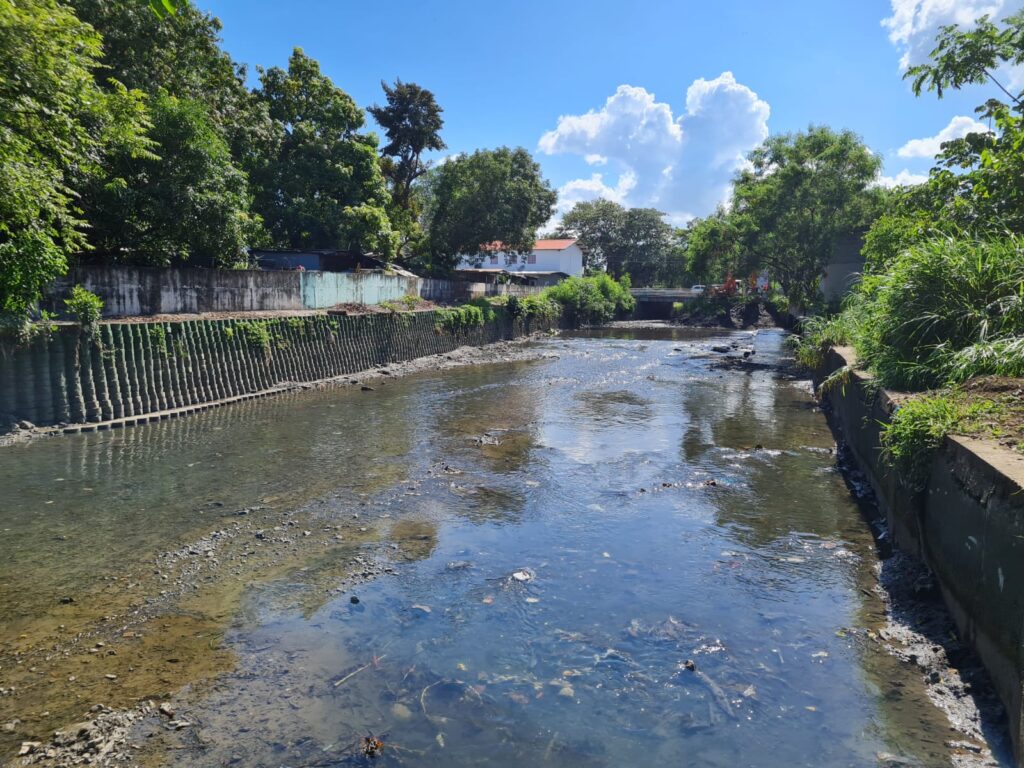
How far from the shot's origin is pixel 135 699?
18.4 ft

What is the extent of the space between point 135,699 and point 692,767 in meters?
4.70

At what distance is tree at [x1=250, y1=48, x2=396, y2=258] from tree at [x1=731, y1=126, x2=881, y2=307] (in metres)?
23.4

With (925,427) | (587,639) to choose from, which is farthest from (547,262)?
(587,639)

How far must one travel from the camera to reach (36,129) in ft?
42.2

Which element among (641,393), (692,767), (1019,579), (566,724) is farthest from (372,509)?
(641,393)

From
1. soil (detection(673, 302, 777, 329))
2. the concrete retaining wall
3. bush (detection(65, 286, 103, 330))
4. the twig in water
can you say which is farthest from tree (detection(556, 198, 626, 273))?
the twig in water

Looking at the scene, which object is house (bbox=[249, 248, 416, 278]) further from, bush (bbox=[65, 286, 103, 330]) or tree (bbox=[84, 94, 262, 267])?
bush (bbox=[65, 286, 103, 330])

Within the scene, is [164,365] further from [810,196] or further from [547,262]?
[547,262]

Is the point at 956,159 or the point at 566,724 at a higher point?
the point at 956,159

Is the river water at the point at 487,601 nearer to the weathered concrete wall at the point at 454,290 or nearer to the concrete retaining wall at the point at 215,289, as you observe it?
the concrete retaining wall at the point at 215,289

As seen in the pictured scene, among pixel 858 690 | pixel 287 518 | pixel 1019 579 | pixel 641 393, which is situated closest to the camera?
pixel 1019 579

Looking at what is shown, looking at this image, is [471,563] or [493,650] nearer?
[493,650]

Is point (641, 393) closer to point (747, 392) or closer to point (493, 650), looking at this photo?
point (747, 392)

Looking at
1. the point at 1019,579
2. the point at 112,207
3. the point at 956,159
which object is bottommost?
the point at 1019,579
